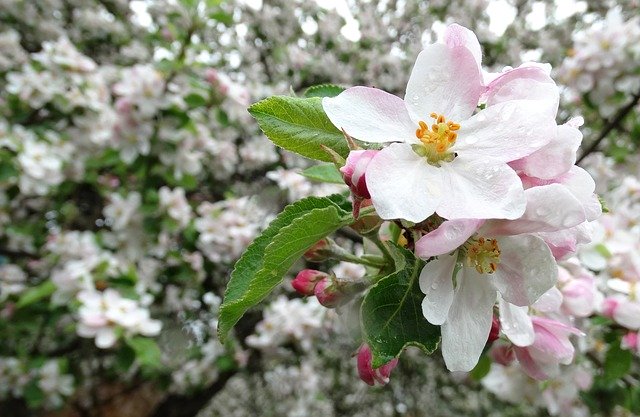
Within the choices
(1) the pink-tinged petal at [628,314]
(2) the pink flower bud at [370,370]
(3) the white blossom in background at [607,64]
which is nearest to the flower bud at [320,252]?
(2) the pink flower bud at [370,370]

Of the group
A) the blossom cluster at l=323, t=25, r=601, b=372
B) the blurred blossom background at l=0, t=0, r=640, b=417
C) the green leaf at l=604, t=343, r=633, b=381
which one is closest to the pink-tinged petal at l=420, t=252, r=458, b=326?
the blossom cluster at l=323, t=25, r=601, b=372

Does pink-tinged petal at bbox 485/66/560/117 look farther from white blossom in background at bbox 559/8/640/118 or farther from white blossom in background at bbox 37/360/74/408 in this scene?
white blossom in background at bbox 37/360/74/408

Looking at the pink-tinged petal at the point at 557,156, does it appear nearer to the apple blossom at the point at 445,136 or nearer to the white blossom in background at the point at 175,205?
the apple blossom at the point at 445,136

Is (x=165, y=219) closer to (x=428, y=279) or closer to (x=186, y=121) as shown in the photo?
(x=186, y=121)

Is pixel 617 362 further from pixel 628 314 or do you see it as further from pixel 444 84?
pixel 444 84

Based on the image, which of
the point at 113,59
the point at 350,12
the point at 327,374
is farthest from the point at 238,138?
the point at 327,374
